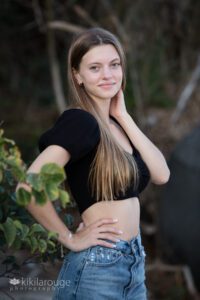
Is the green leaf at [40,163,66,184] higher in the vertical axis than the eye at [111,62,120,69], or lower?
lower

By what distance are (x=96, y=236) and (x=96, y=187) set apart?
0.56 feet

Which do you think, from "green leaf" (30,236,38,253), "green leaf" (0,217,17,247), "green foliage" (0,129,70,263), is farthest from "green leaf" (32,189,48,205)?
"green leaf" (30,236,38,253)

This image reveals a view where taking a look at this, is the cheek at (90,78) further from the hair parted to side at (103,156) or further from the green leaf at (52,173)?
the green leaf at (52,173)

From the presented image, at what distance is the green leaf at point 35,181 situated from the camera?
179cm

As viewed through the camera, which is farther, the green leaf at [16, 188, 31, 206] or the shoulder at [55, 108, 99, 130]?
the shoulder at [55, 108, 99, 130]

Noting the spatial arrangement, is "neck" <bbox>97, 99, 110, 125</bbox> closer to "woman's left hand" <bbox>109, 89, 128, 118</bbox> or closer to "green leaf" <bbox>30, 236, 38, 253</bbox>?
"woman's left hand" <bbox>109, 89, 128, 118</bbox>

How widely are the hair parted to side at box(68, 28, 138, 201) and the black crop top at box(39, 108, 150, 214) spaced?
0.09 ft

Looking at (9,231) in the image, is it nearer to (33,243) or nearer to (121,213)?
(33,243)

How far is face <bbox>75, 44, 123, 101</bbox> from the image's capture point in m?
2.56

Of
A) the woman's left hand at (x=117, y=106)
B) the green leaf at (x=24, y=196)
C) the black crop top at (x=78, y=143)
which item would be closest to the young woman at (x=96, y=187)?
the black crop top at (x=78, y=143)

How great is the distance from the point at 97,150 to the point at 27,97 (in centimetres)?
753

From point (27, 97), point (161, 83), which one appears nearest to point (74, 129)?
point (161, 83)

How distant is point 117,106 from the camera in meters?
2.73

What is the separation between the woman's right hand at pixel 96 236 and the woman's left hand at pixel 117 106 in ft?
1.65
